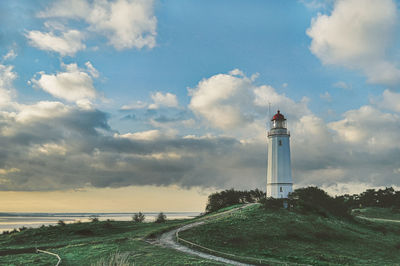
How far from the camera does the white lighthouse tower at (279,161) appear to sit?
54344 millimetres

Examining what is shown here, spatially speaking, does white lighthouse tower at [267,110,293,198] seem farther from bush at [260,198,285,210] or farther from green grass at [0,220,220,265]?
green grass at [0,220,220,265]

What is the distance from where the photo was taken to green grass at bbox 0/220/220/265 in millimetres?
24750

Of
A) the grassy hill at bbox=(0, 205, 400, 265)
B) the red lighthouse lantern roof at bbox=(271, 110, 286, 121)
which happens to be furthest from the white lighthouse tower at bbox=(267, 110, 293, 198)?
the grassy hill at bbox=(0, 205, 400, 265)

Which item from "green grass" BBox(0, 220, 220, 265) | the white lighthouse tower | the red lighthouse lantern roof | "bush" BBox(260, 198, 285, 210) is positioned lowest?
"green grass" BBox(0, 220, 220, 265)

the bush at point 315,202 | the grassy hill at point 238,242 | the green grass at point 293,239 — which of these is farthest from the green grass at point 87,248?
the bush at point 315,202

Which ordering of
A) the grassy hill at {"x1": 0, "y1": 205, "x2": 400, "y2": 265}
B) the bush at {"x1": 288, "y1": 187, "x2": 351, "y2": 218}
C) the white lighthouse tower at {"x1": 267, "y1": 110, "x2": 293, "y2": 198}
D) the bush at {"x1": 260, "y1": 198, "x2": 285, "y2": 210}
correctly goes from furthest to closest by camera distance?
the white lighthouse tower at {"x1": 267, "y1": 110, "x2": 293, "y2": 198} → the bush at {"x1": 288, "y1": 187, "x2": 351, "y2": 218} → the bush at {"x1": 260, "y1": 198, "x2": 285, "y2": 210} → the grassy hill at {"x1": 0, "y1": 205, "x2": 400, "y2": 265}

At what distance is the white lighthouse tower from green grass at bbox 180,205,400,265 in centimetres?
889

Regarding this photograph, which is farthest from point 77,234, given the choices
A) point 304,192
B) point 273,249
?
point 304,192

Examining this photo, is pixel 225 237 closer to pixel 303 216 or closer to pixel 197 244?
pixel 197 244

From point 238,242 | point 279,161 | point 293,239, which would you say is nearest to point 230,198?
point 279,161

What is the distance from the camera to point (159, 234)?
119 ft

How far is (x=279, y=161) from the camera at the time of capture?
5503cm

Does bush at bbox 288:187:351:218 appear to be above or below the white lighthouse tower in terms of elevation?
below

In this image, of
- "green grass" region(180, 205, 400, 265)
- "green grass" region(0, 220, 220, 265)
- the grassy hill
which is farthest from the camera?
"green grass" region(180, 205, 400, 265)
